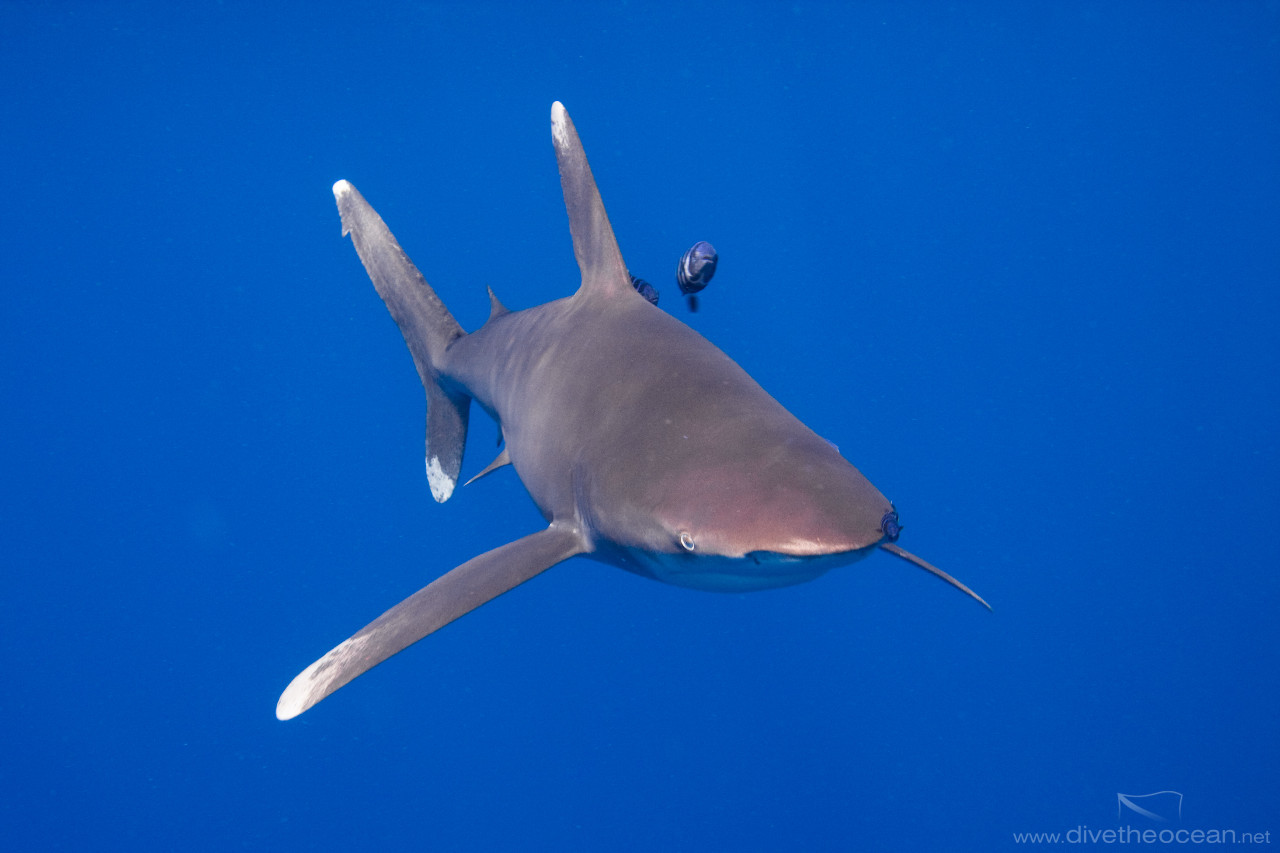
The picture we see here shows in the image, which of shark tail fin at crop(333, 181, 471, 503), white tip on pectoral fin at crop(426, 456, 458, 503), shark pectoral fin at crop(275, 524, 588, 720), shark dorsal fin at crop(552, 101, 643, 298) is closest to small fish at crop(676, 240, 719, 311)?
shark dorsal fin at crop(552, 101, 643, 298)

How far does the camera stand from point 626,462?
2.34 meters

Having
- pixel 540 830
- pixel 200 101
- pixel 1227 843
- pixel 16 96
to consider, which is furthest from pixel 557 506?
pixel 1227 843

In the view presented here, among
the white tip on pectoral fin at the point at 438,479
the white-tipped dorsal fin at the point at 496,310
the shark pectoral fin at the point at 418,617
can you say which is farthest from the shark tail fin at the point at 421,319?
the shark pectoral fin at the point at 418,617

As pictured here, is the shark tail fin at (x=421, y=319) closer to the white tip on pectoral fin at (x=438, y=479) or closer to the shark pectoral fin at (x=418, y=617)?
the white tip on pectoral fin at (x=438, y=479)

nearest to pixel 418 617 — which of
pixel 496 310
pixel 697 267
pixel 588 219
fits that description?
pixel 588 219

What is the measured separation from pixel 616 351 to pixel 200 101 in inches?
406

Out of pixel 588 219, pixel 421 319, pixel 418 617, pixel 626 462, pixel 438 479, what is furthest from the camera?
pixel 438 479

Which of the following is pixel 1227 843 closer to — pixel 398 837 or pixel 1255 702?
pixel 1255 702

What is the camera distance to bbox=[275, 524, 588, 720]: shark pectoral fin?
2.08 metres

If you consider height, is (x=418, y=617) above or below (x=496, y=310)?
below

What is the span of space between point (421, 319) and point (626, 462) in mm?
2581

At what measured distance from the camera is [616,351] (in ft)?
9.25

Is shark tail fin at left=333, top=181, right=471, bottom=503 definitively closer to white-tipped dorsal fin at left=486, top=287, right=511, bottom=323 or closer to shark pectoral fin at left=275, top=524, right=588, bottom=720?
white-tipped dorsal fin at left=486, top=287, right=511, bottom=323

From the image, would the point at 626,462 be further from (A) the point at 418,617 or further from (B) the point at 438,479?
(B) the point at 438,479
